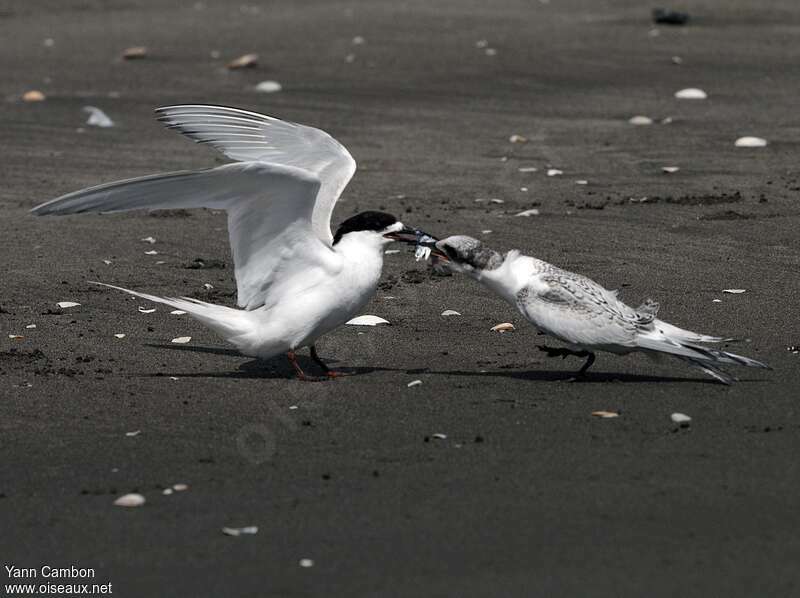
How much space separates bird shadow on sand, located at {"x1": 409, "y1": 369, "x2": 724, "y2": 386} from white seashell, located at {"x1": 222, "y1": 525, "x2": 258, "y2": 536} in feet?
5.74

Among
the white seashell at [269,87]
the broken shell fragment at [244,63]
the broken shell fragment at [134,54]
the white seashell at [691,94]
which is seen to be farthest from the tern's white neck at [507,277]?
the broken shell fragment at [134,54]

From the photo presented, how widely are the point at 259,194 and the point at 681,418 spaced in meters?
1.86

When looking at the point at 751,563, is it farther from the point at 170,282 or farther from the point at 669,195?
the point at 669,195

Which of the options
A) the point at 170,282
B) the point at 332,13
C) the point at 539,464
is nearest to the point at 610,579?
the point at 539,464

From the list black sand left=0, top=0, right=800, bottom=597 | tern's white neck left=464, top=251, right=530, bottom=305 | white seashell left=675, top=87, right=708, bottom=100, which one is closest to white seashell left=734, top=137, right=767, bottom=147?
black sand left=0, top=0, right=800, bottom=597

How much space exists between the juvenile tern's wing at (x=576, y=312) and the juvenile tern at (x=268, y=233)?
565 millimetres

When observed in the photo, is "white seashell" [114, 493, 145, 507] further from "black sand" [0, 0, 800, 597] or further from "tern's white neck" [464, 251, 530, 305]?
"tern's white neck" [464, 251, 530, 305]

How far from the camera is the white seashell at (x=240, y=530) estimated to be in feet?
12.8

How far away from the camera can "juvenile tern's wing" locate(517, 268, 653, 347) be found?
532 cm

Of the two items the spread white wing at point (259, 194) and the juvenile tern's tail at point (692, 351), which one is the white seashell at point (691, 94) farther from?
the juvenile tern's tail at point (692, 351)


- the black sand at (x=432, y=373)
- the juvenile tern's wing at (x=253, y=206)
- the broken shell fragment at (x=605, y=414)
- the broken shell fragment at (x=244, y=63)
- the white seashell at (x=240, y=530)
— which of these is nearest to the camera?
the black sand at (x=432, y=373)

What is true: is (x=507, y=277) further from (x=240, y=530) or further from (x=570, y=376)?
(x=240, y=530)

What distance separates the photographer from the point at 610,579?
3.56 metres

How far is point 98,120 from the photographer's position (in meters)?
10.7
